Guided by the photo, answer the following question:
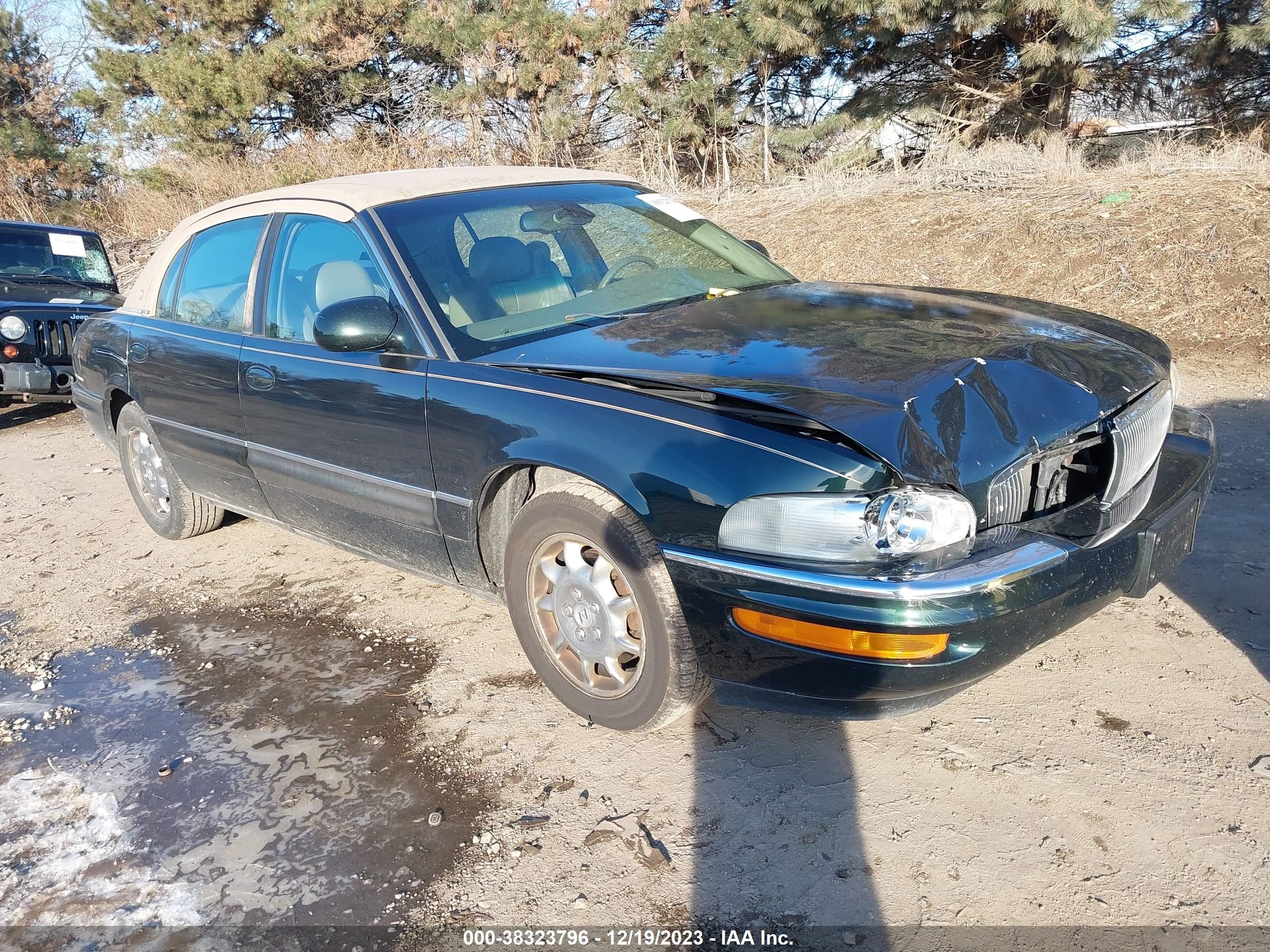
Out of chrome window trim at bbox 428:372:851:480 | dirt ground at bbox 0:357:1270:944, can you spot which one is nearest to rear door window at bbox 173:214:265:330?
dirt ground at bbox 0:357:1270:944

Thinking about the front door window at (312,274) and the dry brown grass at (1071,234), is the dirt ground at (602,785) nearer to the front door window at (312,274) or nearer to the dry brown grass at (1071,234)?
the front door window at (312,274)

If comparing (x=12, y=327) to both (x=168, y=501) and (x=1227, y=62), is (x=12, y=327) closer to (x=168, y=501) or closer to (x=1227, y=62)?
(x=168, y=501)

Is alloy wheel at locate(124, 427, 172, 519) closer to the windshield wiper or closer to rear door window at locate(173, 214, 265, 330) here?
rear door window at locate(173, 214, 265, 330)

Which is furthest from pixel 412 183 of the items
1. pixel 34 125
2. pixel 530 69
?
pixel 34 125

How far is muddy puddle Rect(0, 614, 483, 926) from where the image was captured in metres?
2.44

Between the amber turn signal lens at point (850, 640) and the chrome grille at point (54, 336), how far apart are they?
775cm

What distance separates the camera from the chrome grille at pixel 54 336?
812cm

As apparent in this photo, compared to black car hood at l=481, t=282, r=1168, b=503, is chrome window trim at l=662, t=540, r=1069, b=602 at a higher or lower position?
lower

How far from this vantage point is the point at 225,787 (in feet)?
9.49

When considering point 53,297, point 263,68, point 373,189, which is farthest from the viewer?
point 263,68

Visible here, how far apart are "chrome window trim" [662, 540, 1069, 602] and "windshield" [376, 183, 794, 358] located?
1.24 m

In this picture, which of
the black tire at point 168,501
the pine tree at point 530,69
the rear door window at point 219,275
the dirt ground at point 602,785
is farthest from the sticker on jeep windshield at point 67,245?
the pine tree at point 530,69

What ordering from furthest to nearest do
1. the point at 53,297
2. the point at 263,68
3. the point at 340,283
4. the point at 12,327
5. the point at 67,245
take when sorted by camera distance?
the point at 263,68, the point at 67,245, the point at 53,297, the point at 12,327, the point at 340,283

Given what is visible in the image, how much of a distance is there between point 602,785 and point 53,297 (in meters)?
8.15
